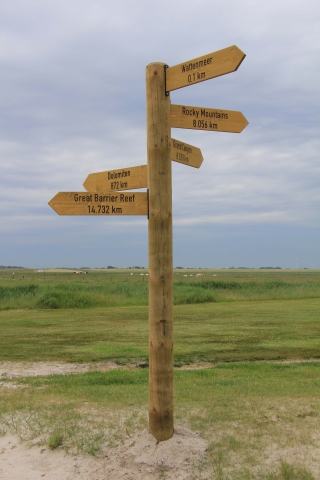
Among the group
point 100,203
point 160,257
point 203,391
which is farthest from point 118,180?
point 203,391

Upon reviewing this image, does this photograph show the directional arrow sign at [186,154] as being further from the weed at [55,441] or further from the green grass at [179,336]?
the green grass at [179,336]

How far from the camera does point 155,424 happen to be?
439 cm

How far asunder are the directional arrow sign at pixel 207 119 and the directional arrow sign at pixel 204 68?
10.6 inches

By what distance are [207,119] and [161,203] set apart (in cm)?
94

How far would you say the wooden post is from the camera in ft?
14.4

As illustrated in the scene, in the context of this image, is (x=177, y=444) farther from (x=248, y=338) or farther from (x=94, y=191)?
(x=248, y=338)

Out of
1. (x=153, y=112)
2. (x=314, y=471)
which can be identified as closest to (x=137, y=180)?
(x=153, y=112)

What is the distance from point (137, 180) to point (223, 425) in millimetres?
2436

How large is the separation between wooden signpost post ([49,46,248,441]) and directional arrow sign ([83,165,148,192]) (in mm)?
186

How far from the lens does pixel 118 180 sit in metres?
4.98

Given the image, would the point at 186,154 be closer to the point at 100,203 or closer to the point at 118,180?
the point at 118,180

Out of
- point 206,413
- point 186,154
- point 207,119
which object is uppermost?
point 207,119

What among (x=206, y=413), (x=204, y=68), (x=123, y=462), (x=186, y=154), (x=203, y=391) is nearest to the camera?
(x=123, y=462)

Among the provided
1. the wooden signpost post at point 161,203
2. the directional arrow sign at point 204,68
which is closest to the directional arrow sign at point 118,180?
the wooden signpost post at point 161,203
